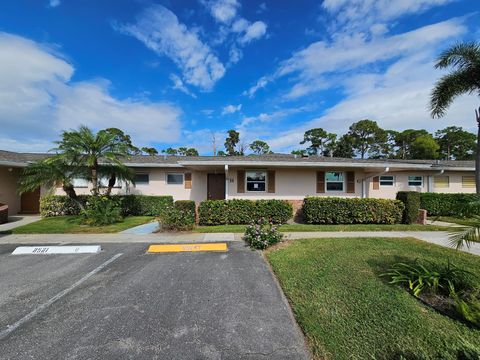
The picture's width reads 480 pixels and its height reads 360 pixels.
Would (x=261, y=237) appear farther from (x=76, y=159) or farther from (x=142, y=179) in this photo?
(x=142, y=179)

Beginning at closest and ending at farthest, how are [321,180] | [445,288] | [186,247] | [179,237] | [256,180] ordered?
[445,288]
[186,247]
[179,237]
[256,180]
[321,180]

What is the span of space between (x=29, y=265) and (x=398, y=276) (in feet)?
25.1

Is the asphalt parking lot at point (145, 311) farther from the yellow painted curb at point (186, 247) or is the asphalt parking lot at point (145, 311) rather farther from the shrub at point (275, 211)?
the shrub at point (275, 211)

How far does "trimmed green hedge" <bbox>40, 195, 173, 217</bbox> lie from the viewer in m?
11.4

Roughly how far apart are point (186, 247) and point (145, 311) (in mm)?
3171

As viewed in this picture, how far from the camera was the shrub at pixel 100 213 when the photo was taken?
908 centimetres

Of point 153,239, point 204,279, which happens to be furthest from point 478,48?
point 153,239

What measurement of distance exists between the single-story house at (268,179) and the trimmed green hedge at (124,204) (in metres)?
0.70

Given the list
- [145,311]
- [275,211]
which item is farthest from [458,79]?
[145,311]

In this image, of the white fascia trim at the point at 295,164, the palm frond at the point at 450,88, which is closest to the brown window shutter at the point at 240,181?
the white fascia trim at the point at 295,164

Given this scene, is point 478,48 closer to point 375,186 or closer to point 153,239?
point 375,186

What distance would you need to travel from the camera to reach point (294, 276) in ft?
13.5

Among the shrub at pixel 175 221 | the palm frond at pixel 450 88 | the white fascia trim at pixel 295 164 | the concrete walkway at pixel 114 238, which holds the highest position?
the palm frond at pixel 450 88

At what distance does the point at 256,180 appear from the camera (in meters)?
11.4
